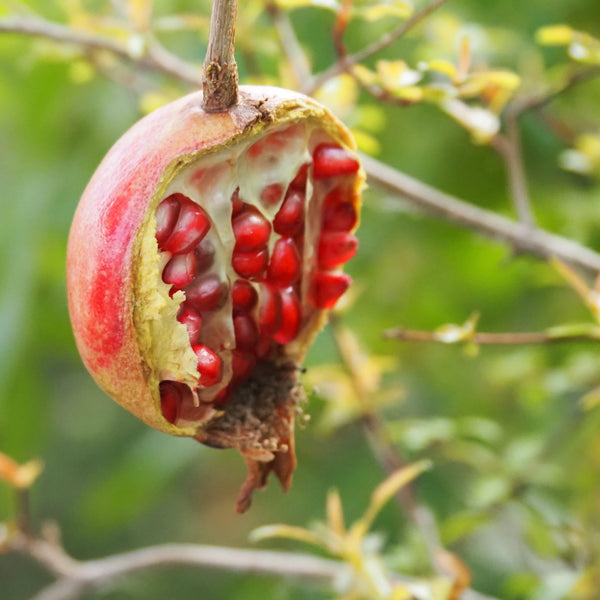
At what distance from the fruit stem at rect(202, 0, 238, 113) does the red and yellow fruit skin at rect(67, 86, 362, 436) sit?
0.01 m

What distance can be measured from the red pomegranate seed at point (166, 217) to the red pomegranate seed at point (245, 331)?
133mm

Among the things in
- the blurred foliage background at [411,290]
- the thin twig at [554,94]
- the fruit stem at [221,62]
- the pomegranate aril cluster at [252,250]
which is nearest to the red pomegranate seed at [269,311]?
the pomegranate aril cluster at [252,250]

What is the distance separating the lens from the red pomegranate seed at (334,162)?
756mm

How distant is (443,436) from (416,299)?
1.88ft

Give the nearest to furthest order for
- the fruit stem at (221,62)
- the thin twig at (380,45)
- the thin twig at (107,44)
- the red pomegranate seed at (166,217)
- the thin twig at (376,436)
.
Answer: the fruit stem at (221,62) < the red pomegranate seed at (166,217) < the thin twig at (380,45) < the thin twig at (107,44) < the thin twig at (376,436)

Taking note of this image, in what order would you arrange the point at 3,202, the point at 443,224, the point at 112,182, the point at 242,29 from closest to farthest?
the point at 112,182 → the point at 242,29 → the point at 443,224 → the point at 3,202

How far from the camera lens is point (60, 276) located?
173cm

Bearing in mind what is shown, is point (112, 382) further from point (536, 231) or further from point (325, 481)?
point (325, 481)

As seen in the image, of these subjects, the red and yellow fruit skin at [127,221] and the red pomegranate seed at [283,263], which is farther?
the red pomegranate seed at [283,263]

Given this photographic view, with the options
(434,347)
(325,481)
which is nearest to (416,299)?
(434,347)

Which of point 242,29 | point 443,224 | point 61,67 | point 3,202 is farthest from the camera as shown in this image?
point 3,202

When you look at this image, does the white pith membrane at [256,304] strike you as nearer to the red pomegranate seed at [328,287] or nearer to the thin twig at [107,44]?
the red pomegranate seed at [328,287]

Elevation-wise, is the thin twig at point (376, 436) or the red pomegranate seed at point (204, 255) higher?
the red pomegranate seed at point (204, 255)

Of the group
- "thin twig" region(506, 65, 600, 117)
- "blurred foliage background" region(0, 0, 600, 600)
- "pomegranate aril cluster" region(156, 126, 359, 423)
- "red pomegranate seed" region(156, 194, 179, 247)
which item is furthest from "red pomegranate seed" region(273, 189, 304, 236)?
"thin twig" region(506, 65, 600, 117)
